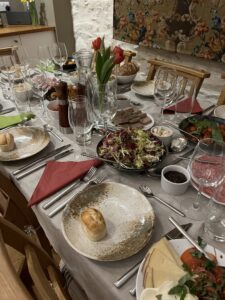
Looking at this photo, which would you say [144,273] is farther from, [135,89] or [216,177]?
[135,89]

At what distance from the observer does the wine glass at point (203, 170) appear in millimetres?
708

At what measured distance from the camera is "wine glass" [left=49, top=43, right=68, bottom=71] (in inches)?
64.0

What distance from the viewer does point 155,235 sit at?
0.64 meters

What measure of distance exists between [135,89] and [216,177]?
2.73 feet

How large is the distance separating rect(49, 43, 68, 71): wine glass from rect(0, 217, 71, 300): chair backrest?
138 cm

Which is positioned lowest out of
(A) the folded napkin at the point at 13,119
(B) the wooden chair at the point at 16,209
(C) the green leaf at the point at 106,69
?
(B) the wooden chair at the point at 16,209

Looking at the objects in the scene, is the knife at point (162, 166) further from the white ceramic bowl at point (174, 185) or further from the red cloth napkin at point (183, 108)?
the red cloth napkin at point (183, 108)

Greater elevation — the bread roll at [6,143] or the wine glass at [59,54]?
→ the wine glass at [59,54]

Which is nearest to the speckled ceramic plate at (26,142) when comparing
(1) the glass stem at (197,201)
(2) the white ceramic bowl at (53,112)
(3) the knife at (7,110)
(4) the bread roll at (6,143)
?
(4) the bread roll at (6,143)

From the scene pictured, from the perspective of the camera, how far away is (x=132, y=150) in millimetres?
859

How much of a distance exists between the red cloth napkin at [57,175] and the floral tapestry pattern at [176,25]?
4.47 feet

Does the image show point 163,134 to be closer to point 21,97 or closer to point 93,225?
point 93,225

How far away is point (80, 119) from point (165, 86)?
1.35ft

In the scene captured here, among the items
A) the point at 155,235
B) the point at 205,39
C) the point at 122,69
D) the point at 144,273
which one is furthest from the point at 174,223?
the point at 205,39
